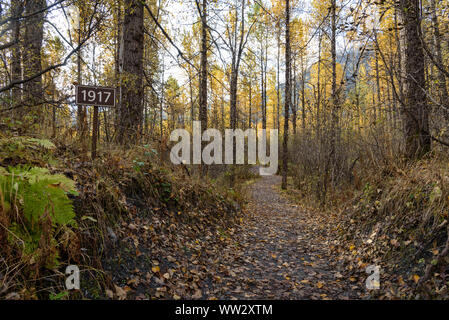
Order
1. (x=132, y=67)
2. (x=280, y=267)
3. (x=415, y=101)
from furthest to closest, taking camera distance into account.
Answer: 1. (x=132, y=67)
2. (x=415, y=101)
3. (x=280, y=267)

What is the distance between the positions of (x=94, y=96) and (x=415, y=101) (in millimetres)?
5855

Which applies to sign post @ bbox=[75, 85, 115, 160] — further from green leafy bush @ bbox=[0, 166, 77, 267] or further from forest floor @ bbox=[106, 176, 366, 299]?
forest floor @ bbox=[106, 176, 366, 299]

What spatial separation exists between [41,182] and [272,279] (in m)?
3.15

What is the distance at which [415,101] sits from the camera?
16.4ft

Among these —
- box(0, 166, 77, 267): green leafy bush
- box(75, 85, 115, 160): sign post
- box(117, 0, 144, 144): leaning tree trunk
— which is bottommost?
box(0, 166, 77, 267): green leafy bush

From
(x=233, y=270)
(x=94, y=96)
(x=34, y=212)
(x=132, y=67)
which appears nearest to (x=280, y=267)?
(x=233, y=270)

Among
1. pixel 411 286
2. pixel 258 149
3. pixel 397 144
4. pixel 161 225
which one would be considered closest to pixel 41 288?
pixel 161 225

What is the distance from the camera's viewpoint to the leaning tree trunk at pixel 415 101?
15.9ft

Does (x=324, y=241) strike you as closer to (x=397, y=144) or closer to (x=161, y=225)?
(x=397, y=144)

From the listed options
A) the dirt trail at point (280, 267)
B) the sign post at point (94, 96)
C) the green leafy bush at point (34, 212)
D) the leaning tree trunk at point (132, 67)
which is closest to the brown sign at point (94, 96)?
the sign post at point (94, 96)

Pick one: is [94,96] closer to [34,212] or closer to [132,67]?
[34,212]

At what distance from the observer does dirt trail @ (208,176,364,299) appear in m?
3.32

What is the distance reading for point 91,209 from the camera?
319 centimetres

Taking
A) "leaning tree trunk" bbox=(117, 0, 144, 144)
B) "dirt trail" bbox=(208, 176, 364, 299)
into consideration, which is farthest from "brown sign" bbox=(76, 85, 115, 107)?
"dirt trail" bbox=(208, 176, 364, 299)
